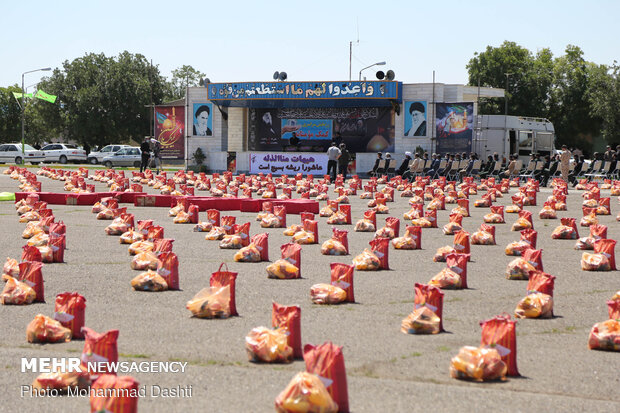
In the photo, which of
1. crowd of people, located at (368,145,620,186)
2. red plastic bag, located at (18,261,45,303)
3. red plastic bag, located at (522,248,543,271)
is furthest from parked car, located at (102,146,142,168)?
red plastic bag, located at (18,261,45,303)

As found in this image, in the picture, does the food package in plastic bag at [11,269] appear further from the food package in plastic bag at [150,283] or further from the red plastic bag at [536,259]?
the red plastic bag at [536,259]

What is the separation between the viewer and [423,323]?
6879 millimetres

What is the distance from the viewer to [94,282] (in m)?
9.39

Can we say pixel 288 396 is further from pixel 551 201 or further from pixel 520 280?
pixel 551 201

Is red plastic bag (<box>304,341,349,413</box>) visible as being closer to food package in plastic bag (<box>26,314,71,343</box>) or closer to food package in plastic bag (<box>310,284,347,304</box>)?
food package in plastic bag (<box>26,314,71,343</box>)

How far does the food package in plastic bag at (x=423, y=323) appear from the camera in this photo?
22.6 ft

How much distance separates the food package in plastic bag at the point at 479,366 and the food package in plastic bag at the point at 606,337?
1.23m

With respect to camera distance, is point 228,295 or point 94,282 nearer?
point 228,295

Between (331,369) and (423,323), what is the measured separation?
7.61 ft

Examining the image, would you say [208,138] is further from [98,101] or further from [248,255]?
[248,255]

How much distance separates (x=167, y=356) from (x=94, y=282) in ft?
11.8

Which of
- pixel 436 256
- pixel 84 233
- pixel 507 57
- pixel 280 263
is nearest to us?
pixel 280 263

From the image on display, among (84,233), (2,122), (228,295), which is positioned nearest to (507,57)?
(2,122)

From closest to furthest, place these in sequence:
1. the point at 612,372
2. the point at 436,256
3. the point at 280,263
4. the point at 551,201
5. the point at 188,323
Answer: the point at 612,372 < the point at 188,323 < the point at 280,263 < the point at 436,256 < the point at 551,201
